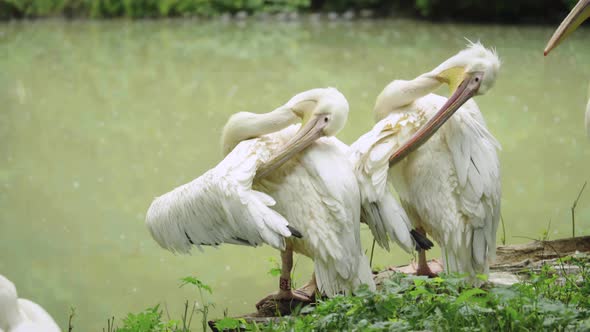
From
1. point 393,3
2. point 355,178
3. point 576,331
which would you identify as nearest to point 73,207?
point 355,178

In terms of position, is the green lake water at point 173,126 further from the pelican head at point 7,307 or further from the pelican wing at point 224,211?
the pelican head at point 7,307

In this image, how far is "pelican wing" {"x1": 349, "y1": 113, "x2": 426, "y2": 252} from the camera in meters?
3.50

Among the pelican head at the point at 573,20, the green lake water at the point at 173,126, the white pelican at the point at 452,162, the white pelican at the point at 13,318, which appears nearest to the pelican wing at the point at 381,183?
the white pelican at the point at 452,162

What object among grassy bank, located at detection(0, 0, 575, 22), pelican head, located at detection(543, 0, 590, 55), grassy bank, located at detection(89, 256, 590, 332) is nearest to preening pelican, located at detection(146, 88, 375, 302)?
grassy bank, located at detection(89, 256, 590, 332)

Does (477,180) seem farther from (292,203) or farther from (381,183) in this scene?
(292,203)

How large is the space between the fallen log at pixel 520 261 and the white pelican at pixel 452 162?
0.34m

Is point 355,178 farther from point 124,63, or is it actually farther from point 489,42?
point 489,42

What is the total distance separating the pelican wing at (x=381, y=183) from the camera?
3.50 meters

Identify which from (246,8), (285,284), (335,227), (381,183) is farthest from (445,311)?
(246,8)

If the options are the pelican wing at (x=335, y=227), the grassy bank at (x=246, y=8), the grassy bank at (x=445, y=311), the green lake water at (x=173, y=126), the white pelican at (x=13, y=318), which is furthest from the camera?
the grassy bank at (x=246, y=8)

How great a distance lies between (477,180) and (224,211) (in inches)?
45.6

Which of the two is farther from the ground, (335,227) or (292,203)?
(292,203)

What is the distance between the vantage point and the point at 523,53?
12.6 m

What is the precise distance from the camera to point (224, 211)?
336 cm
